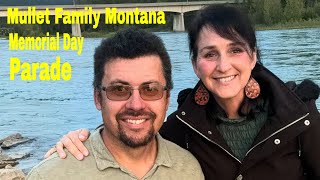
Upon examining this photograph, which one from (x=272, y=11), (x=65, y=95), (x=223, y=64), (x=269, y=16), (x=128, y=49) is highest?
(x=128, y=49)

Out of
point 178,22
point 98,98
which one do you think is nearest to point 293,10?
point 178,22

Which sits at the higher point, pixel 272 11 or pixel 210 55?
pixel 210 55

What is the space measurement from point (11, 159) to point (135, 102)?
8.59m

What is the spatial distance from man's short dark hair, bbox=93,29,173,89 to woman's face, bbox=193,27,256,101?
1.15 feet

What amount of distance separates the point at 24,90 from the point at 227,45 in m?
20.3

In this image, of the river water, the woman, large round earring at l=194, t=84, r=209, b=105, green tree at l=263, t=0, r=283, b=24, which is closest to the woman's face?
the woman

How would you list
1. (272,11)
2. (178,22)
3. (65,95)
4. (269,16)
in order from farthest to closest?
1. (178,22)
2. (269,16)
3. (272,11)
4. (65,95)

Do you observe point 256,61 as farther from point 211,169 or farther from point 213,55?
point 211,169

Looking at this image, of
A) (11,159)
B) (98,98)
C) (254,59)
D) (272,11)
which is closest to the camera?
(98,98)

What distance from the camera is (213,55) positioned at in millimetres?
2805

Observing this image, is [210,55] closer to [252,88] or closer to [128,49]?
[252,88]

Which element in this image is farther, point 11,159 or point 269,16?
point 269,16

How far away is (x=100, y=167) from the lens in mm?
2340

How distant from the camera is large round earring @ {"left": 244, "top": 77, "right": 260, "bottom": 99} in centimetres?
288
